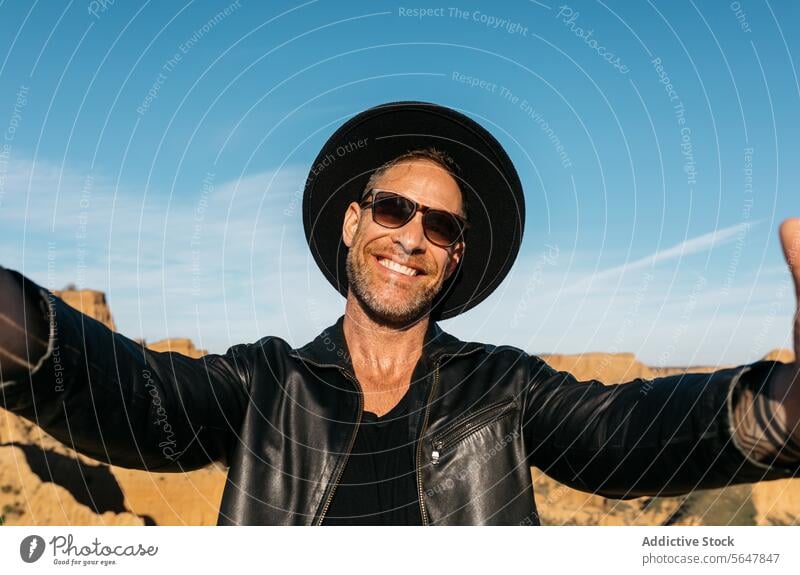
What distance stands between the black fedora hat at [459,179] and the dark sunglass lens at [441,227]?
1.14 feet

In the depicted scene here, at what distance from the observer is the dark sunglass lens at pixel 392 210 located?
16.3 ft

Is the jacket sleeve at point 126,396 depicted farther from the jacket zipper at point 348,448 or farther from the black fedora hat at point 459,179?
the black fedora hat at point 459,179

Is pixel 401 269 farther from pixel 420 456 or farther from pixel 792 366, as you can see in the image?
pixel 792 366

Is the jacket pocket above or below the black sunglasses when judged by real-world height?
below

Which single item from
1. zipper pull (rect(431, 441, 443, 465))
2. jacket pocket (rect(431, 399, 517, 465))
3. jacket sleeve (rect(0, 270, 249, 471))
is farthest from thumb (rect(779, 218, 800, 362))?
jacket sleeve (rect(0, 270, 249, 471))

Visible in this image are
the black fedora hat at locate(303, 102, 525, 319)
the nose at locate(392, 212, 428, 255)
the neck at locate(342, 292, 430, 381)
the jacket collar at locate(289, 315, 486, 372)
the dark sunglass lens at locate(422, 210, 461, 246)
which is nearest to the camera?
the jacket collar at locate(289, 315, 486, 372)

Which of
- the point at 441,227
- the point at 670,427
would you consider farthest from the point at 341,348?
the point at 670,427

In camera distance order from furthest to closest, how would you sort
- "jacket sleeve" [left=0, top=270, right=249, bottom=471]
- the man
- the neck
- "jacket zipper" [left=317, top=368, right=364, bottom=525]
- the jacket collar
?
the neck
the jacket collar
"jacket zipper" [left=317, top=368, right=364, bottom=525]
the man
"jacket sleeve" [left=0, top=270, right=249, bottom=471]

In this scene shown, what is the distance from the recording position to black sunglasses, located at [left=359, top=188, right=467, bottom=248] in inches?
196

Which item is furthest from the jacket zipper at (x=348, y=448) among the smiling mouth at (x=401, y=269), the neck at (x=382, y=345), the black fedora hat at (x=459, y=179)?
the black fedora hat at (x=459, y=179)

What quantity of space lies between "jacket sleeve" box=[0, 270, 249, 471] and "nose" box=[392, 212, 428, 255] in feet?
3.66

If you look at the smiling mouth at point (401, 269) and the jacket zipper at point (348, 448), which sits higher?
the smiling mouth at point (401, 269)

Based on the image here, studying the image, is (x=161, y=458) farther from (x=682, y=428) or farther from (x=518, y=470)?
(x=682, y=428)

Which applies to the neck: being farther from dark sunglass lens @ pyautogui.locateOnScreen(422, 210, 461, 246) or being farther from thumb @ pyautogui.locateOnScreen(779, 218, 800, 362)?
thumb @ pyautogui.locateOnScreen(779, 218, 800, 362)
